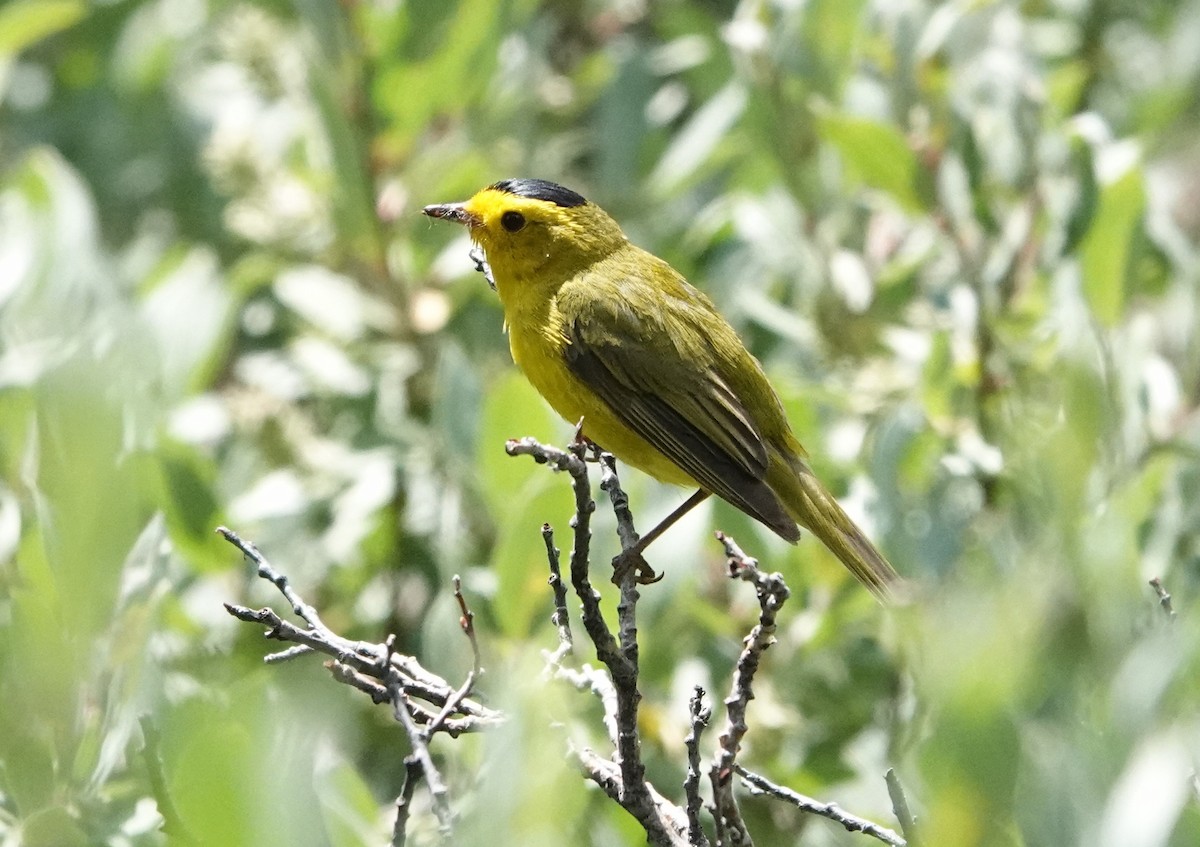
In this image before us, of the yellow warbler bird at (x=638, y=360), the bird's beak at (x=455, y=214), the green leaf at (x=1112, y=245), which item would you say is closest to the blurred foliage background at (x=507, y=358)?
the green leaf at (x=1112, y=245)

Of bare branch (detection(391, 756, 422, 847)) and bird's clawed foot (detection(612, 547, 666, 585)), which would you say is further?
bird's clawed foot (detection(612, 547, 666, 585))

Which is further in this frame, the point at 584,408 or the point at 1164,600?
the point at 584,408

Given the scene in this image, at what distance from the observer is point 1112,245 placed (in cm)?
392

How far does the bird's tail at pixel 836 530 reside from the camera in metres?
3.59

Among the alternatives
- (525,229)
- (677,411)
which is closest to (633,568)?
(677,411)

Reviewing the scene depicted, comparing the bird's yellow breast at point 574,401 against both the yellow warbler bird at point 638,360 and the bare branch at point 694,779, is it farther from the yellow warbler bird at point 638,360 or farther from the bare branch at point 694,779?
the bare branch at point 694,779

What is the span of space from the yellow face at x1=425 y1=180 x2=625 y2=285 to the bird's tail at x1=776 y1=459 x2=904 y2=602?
828mm

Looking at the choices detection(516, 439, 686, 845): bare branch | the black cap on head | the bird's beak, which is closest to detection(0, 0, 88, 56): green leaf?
the bird's beak

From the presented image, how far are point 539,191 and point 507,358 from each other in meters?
0.67

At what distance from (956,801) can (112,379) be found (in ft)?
4.33

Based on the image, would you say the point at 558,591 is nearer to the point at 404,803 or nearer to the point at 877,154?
the point at 404,803

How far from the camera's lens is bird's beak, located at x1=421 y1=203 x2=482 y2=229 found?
164 inches

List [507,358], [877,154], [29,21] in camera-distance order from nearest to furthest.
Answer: [877,154] → [29,21] → [507,358]

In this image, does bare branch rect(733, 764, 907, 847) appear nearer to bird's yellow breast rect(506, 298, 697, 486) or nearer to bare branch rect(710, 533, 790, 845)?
bare branch rect(710, 533, 790, 845)
